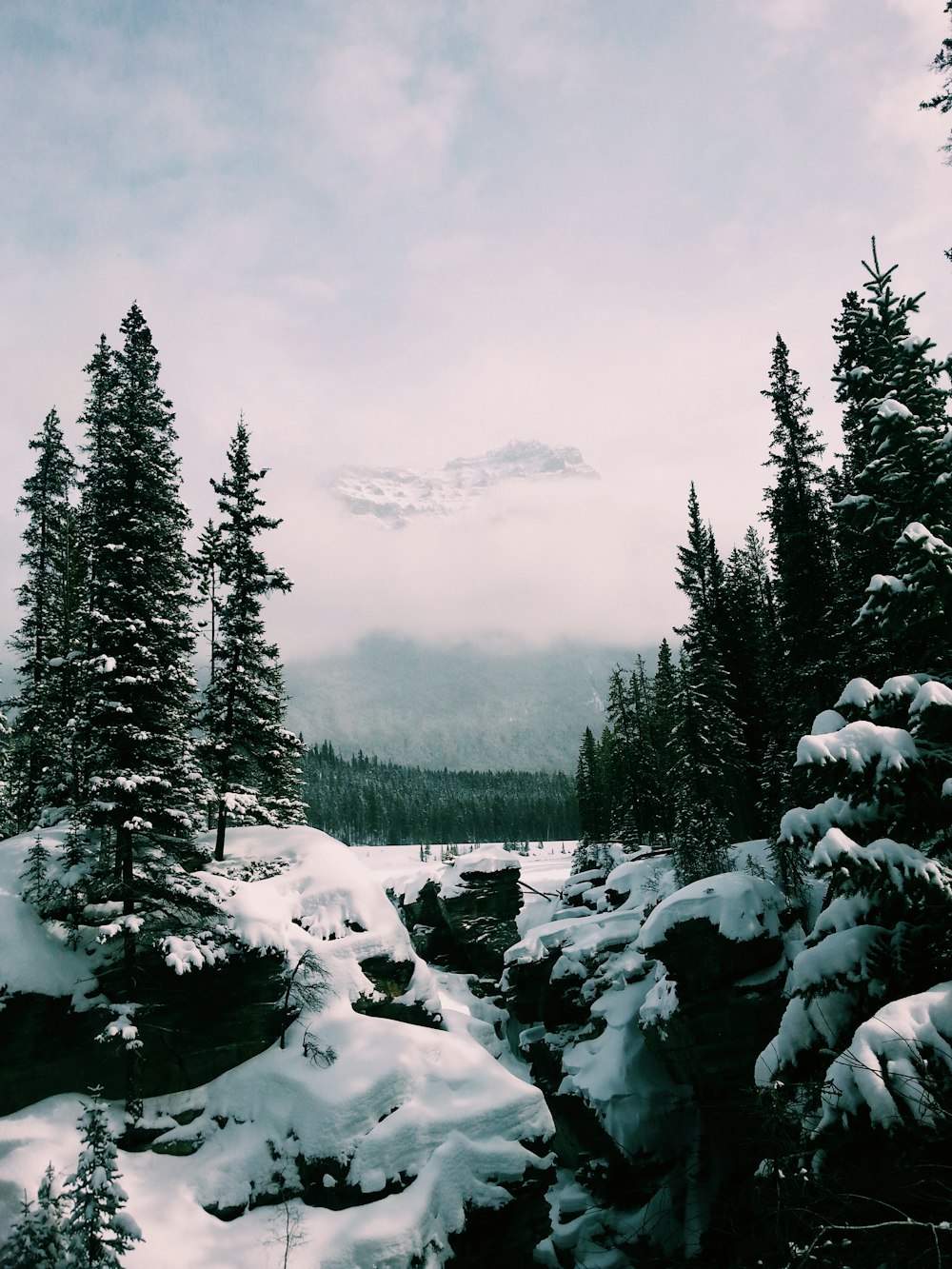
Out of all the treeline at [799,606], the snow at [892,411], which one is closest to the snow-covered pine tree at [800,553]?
the treeline at [799,606]

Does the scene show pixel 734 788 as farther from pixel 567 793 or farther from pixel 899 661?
pixel 567 793

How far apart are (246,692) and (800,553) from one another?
20436 millimetres

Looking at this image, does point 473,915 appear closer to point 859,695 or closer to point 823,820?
point 823,820

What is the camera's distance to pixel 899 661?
17078 mm

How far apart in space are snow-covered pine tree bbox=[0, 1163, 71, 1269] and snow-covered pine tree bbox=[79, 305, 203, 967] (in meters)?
4.85

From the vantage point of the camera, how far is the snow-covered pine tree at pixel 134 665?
58.4 ft

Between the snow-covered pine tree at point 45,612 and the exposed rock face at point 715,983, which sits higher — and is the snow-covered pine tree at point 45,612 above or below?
above

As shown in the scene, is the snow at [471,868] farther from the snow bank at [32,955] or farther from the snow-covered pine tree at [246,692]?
the snow bank at [32,955]

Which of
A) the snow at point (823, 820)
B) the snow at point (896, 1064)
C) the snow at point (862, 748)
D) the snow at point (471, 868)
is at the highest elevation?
the snow at point (862, 748)

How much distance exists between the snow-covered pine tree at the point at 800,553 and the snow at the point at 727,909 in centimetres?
664

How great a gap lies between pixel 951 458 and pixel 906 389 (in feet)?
5.36

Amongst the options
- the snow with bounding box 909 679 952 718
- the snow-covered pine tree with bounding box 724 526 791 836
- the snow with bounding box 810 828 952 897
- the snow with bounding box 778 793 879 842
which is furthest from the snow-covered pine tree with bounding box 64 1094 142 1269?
the snow-covered pine tree with bounding box 724 526 791 836

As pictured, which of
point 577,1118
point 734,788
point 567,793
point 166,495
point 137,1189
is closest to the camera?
point 137,1189

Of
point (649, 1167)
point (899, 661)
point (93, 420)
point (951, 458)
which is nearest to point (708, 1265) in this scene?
point (951, 458)
